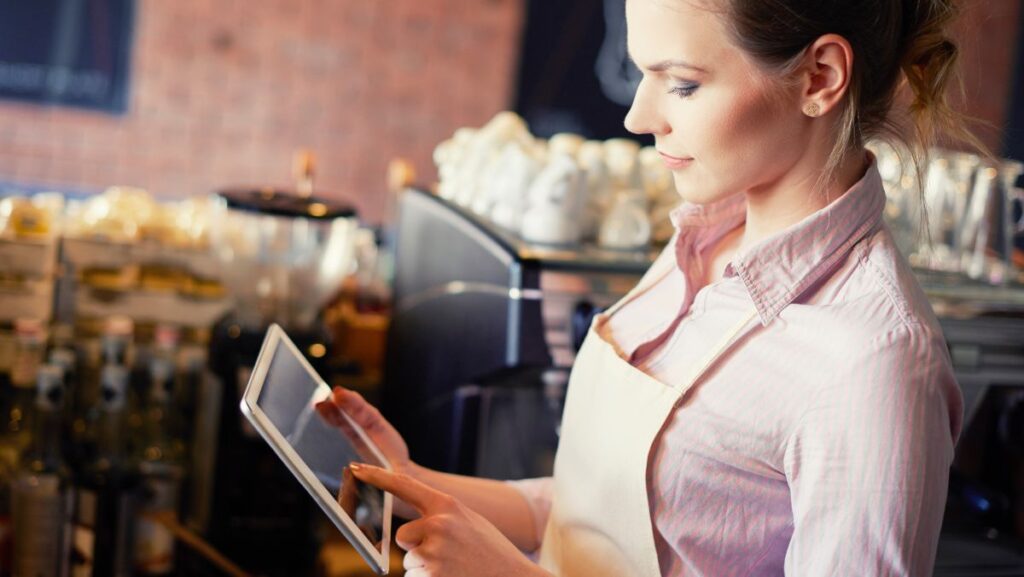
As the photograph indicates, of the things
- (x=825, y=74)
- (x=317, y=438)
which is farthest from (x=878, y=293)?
(x=317, y=438)

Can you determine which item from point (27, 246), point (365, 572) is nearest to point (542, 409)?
point (365, 572)

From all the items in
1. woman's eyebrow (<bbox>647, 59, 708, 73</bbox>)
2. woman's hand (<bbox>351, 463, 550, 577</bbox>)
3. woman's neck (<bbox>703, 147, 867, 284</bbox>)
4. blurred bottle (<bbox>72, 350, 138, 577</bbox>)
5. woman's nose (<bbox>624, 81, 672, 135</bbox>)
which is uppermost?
woman's eyebrow (<bbox>647, 59, 708, 73</bbox>)

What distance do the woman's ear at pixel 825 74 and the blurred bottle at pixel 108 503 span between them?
1643 millimetres

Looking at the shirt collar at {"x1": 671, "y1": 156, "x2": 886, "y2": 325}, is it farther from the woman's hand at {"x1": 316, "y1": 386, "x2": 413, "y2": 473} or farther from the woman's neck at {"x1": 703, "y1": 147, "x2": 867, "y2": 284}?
the woman's hand at {"x1": 316, "y1": 386, "x2": 413, "y2": 473}

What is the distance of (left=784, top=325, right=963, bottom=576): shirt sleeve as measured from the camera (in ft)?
2.65

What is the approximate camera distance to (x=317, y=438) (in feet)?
3.45

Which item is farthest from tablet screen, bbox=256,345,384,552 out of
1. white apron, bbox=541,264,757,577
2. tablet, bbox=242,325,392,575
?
white apron, bbox=541,264,757,577

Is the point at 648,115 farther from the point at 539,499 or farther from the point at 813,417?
the point at 539,499

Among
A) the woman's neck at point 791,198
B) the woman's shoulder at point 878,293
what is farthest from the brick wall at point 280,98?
the woman's shoulder at point 878,293

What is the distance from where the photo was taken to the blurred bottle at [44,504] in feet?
6.92

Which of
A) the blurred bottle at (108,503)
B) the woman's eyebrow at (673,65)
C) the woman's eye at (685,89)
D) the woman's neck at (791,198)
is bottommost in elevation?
the blurred bottle at (108,503)

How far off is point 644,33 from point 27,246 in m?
1.69

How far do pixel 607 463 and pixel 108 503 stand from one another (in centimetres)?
147

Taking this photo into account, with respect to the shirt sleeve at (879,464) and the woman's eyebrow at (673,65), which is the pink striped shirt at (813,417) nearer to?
the shirt sleeve at (879,464)
